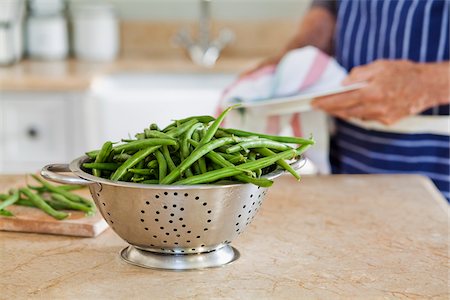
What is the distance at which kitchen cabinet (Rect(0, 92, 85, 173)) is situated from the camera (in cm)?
322

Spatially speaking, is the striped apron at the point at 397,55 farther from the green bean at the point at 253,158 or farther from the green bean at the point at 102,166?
the green bean at the point at 102,166

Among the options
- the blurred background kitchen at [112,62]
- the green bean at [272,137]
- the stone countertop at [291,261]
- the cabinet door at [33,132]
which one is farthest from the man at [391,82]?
the cabinet door at [33,132]

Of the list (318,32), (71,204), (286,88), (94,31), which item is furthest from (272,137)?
(94,31)

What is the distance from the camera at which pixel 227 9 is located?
13.0ft

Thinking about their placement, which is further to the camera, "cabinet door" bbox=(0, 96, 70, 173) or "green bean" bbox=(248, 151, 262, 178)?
"cabinet door" bbox=(0, 96, 70, 173)

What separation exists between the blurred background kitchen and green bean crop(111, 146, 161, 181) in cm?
194

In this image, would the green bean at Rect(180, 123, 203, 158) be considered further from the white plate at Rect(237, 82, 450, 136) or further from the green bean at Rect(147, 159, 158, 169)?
the white plate at Rect(237, 82, 450, 136)

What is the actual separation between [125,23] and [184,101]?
848 millimetres

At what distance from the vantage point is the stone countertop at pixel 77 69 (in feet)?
10.4

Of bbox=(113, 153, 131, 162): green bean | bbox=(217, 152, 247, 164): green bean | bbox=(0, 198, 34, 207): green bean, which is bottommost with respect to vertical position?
bbox=(0, 198, 34, 207): green bean

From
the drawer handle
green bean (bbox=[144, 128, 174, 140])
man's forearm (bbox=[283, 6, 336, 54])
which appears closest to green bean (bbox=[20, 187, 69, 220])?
green bean (bbox=[144, 128, 174, 140])

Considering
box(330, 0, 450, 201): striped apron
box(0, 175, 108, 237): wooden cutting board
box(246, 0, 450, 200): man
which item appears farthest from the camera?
box(330, 0, 450, 201): striped apron

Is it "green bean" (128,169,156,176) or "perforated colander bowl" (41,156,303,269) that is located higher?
"green bean" (128,169,156,176)

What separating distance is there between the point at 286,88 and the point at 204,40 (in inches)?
71.9
